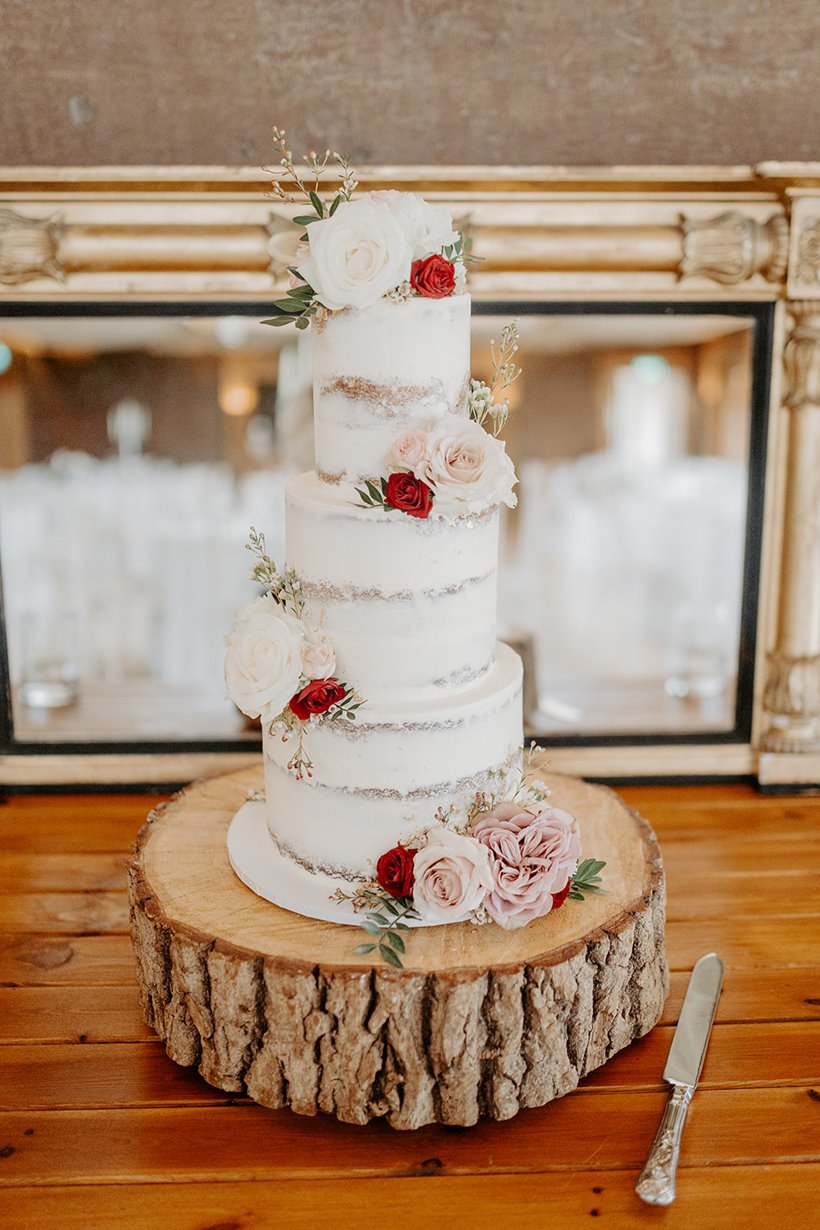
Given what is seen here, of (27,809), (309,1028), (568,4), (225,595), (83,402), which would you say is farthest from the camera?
(225,595)

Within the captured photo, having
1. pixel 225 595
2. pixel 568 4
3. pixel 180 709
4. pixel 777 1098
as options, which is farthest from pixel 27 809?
pixel 568 4

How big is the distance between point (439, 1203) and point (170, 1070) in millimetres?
501

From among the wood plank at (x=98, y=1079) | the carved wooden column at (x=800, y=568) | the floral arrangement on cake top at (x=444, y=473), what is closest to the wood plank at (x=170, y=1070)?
the wood plank at (x=98, y=1079)

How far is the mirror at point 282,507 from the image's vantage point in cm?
283

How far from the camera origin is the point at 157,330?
2779 millimetres

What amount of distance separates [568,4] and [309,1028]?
7.47 ft

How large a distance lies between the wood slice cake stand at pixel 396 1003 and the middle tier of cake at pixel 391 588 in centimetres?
40

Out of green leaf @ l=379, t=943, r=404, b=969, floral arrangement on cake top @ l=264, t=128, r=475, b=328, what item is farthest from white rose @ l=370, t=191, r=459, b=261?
green leaf @ l=379, t=943, r=404, b=969

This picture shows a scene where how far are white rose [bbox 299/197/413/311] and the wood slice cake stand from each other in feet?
3.13

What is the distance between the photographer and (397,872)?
1.68m

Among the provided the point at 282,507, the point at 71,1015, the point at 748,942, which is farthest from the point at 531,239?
the point at 71,1015

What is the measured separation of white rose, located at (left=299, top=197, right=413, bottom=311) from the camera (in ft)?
5.15

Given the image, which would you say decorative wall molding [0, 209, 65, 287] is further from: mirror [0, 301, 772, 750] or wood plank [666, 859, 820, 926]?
wood plank [666, 859, 820, 926]

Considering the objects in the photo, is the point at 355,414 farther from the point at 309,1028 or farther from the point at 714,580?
the point at 714,580
